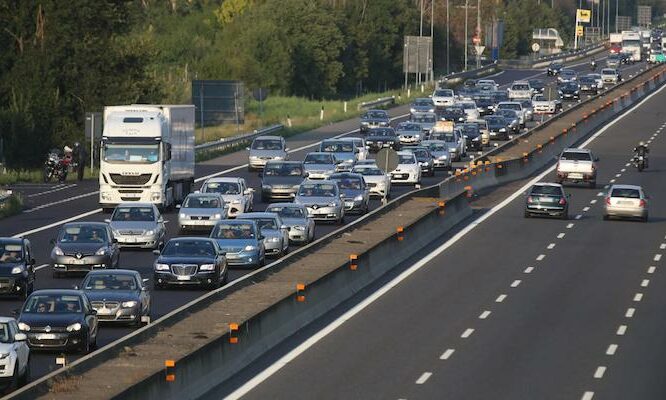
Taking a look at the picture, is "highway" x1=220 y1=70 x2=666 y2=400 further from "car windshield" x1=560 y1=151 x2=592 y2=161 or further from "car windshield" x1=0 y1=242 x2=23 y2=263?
"car windshield" x1=560 y1=151 x2=592 y2=161

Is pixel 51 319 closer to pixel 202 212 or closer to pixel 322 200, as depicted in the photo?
pixel 202 212

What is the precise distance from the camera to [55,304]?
102ft

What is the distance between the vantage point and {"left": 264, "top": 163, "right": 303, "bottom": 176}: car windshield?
62219mm

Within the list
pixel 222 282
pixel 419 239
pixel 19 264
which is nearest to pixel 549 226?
pixel 419 239

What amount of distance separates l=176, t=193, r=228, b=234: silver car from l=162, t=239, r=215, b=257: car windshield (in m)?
9.73

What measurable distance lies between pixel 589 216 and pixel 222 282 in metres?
23.6

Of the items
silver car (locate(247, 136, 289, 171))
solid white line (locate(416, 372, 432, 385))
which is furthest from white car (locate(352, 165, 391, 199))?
solid white line (locate(416, 372, 432, 385))

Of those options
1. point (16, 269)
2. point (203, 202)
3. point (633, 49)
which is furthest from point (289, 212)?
point (633, 49)

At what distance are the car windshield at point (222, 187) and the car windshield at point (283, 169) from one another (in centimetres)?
637

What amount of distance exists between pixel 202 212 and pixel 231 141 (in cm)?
3681

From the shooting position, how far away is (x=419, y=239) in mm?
50438

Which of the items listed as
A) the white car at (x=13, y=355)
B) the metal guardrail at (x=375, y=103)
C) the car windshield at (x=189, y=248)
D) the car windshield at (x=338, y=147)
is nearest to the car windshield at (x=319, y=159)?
the car windshield at (x=338, y=147)

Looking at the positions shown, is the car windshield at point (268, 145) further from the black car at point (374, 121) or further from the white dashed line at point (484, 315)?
the white dashed line at point (484, 315)

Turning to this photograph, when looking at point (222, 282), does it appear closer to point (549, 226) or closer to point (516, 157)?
point (549, 226)
